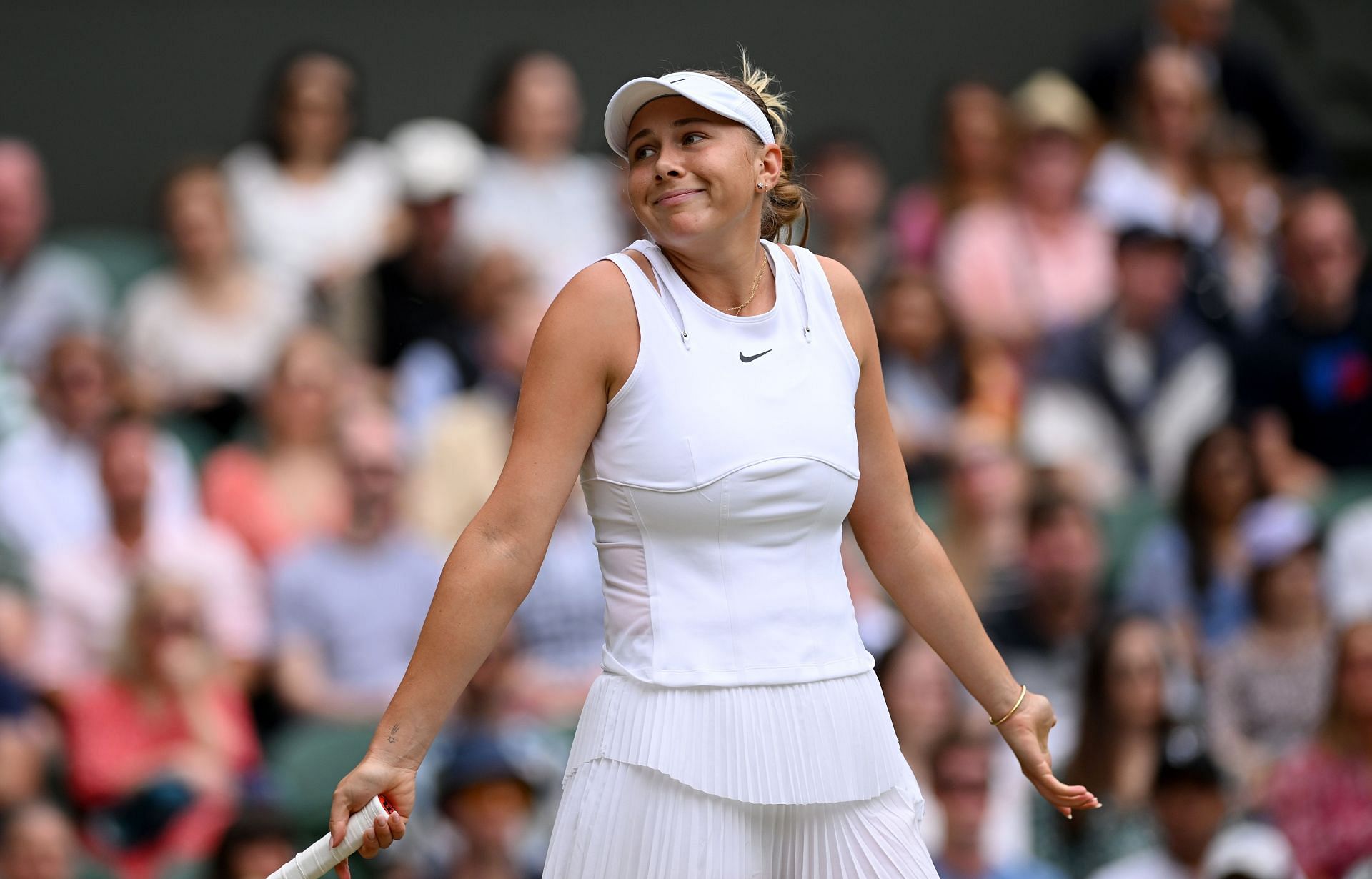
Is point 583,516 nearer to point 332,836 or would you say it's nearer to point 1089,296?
point 1089,296

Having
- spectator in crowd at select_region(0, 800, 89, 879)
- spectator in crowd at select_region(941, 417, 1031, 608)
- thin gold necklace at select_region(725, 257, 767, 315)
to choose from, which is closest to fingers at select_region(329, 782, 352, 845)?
thin gold necklace at select_region(725, 257, 767, 315)

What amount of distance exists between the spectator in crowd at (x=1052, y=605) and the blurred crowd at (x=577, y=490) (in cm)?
1

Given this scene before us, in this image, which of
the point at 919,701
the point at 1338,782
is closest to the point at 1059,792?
the point at 919,701

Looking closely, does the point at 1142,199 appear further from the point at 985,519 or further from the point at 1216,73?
the point at 985,519

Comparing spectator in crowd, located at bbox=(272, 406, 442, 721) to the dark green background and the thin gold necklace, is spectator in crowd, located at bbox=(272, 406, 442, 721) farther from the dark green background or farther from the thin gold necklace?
the thin gold necklace

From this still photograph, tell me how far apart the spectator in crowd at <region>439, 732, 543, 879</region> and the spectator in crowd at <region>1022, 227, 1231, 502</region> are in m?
2.73

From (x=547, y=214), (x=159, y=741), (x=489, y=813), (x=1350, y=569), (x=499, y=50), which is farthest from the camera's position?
(x=499, y=50)

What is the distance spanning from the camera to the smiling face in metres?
2.63

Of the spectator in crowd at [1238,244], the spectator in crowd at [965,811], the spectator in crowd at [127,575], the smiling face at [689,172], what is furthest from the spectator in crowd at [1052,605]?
the smiling face at [689,172]

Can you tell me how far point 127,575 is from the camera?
5.49 meters

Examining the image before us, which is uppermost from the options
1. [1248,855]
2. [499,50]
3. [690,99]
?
[499,50]

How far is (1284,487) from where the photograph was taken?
6.83 metres

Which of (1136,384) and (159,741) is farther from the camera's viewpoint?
(1136,384)

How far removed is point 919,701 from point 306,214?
3014 mm
